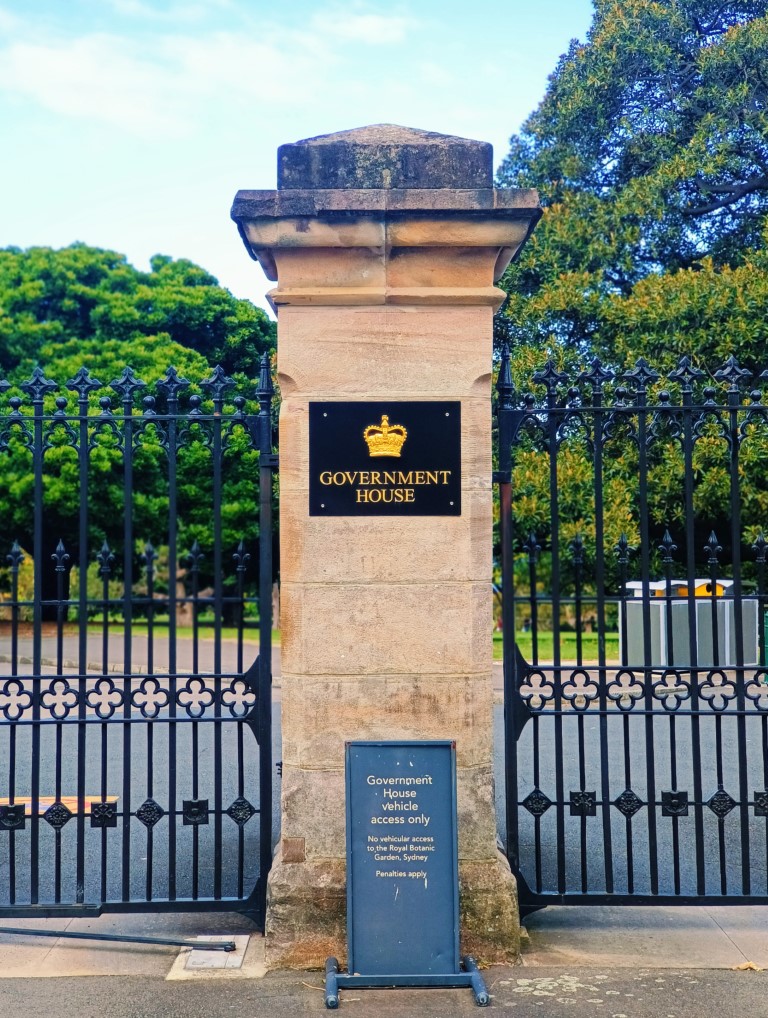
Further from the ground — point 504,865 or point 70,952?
point 504,865

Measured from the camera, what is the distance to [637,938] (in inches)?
204

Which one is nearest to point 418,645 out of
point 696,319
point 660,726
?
point 660,726

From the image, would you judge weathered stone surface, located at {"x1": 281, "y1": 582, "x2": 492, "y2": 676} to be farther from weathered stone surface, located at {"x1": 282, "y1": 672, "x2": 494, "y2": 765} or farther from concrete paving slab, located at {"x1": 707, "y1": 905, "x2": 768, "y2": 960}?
concrete paving slab, located at {"x1": 707, "y1": 905, "x2": 768, "y2": 960}

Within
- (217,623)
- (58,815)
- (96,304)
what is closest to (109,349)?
(96,304)

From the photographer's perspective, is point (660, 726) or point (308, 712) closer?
point (308, 712)

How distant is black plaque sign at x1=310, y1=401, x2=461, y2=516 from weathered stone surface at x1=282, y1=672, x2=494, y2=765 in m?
0.86

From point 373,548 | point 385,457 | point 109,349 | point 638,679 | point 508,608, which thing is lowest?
point 638,679

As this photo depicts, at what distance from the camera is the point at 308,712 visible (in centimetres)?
490

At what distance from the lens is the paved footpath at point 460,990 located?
4.29 m

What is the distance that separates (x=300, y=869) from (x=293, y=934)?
299 mm

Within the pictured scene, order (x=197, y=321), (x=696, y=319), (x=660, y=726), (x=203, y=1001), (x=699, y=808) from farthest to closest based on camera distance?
(x=197, y=321), (x=696, y=319), (x=660, y=726), (x=699, y=808), (x=203, y=1001)

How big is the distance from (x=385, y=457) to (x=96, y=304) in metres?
24.6

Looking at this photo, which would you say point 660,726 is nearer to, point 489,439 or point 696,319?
point 696,319

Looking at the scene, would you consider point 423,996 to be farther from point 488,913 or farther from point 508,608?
point 508,608
